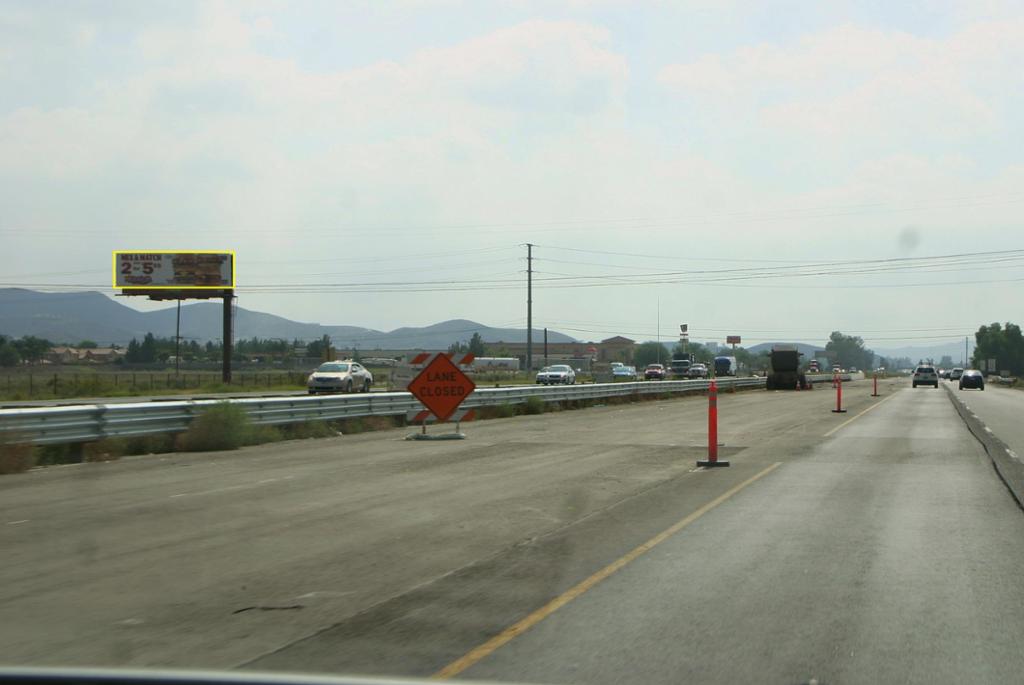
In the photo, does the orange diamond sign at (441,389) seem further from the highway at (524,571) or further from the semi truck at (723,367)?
the semi truck at (723,367)

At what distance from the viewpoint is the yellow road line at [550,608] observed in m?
A: 5.86

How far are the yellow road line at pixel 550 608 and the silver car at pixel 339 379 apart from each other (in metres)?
35.5

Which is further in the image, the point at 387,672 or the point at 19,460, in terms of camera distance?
the point at 19,460

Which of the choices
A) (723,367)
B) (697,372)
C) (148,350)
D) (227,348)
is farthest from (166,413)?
(148,350)

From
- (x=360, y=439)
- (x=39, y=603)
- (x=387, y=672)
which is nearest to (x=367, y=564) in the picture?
(x=39, y=603)

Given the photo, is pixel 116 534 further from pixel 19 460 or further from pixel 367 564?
pixel 19 460

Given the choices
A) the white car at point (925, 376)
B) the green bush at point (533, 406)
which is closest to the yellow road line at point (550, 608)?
the green bush at point (533, 406)

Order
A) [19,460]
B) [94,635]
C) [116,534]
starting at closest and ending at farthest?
[94,635]
[116,534]
[19,460]

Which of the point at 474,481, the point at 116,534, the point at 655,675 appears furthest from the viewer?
the point at 474,481

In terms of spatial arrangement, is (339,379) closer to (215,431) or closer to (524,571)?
(215,431)

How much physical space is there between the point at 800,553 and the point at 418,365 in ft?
49.2

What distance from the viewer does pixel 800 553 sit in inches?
365

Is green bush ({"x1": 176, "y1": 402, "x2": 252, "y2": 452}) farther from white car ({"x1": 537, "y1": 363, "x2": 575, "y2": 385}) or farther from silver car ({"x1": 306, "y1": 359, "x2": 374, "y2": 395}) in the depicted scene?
white car ({"x1": 537, "y1": 363, "x2": 575, "y2": 385})

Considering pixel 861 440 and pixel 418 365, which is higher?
pixel 418 365
